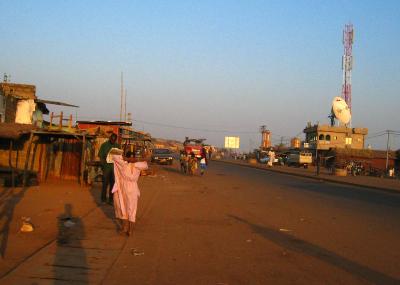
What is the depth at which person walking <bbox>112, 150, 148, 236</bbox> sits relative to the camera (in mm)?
9016

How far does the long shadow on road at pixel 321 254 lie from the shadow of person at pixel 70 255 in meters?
3.45

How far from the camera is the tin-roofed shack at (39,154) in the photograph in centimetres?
1844

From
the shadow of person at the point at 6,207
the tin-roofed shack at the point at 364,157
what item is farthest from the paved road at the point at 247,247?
the tin-roofed shack at the point at 364,157

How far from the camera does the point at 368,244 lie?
29.9ft

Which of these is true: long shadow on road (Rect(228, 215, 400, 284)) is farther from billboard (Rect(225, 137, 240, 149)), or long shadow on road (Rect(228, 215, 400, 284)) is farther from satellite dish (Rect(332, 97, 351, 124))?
billboard (Rect(225, 137, 240, 149))

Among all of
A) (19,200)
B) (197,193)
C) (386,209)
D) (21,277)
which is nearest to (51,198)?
(19,200)

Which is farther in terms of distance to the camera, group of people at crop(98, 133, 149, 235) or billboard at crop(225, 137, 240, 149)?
billboard at crop(225, 137, 240, 149)

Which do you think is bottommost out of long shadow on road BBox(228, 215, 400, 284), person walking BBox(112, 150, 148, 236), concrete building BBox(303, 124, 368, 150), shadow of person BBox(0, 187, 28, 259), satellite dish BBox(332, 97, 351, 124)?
shadow of person BBox(0, 187, 28, 259)

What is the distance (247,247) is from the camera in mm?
8398

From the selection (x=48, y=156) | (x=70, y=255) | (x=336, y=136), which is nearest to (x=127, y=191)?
(x=70, y=255)

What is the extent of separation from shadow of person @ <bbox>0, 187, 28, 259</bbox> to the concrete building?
65499 millimetres

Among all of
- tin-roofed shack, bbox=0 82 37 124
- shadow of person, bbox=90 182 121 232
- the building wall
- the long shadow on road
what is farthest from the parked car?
the long shadow on road

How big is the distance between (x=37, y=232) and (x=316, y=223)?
20.4ft

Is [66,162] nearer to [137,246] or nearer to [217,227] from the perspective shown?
[217,227]
